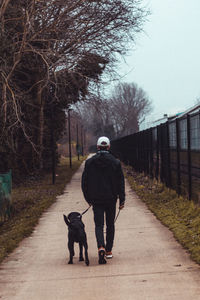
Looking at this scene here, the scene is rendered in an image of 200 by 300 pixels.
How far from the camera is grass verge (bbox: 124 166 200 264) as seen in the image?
8.22 metres

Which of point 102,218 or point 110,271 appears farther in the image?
point 102,218

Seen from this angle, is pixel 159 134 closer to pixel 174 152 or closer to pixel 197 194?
pixel 174 152

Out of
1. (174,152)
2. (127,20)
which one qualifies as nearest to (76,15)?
(127,20)

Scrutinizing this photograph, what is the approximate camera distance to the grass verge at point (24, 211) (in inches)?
380

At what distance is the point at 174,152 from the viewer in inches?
566

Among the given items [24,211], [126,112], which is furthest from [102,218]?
[126,112]

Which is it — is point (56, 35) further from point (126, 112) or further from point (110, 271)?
point (126, 112)

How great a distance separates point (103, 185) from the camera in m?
7.46

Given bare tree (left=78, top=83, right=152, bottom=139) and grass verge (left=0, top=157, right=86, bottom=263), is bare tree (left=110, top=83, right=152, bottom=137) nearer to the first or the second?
bare tree (left=78, top=83, right=152, bottom=139)

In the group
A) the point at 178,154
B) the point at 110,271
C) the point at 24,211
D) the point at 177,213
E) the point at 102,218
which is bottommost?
the point at 24,211

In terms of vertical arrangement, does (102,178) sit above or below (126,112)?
below

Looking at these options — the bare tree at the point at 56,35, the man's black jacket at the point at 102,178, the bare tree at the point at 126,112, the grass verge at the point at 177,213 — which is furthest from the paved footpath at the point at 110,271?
the bare tree at the point at 126,112

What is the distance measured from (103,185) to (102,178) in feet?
0.33

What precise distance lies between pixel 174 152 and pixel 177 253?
702 centimetres
